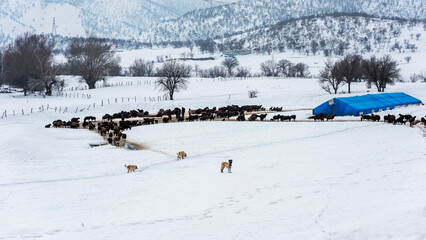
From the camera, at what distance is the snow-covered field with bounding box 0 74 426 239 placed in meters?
9.91

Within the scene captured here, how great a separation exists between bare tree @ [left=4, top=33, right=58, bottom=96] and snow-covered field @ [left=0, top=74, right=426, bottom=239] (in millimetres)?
48779

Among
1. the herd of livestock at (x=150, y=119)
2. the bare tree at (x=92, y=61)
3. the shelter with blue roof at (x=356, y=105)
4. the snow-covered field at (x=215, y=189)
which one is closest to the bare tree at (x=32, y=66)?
the bare tree at (x=92, y=61)

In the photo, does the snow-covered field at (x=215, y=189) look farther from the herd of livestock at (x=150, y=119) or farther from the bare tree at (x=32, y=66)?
the bare tree at (x=32, y=66)

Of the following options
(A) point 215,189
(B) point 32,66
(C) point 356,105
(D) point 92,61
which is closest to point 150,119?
(C) point 356,105

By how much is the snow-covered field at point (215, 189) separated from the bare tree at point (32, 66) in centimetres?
4878

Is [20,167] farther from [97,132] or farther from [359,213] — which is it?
[359,213]

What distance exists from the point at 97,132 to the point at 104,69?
57.8 meters

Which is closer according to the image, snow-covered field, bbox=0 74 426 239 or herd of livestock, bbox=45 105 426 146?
snow-covered field, bbox=0 74 426 239

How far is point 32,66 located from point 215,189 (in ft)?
277

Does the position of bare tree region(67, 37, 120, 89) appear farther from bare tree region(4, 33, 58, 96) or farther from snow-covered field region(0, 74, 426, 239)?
snow-covered field region(0, 74, 426, 239)

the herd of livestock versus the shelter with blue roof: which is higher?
the shelter with blue roof

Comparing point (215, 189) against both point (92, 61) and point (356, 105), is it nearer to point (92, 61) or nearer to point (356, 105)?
point (356, 105)

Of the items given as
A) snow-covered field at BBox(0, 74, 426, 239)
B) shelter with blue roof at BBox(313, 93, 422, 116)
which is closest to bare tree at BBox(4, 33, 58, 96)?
snow-covered field at BBox(0, 74, 426, 239)

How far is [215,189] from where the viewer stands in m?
15.0
